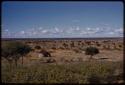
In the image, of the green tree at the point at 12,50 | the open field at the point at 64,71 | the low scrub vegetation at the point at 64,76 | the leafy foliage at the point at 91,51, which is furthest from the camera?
the leafy foliage at the point at 91,51

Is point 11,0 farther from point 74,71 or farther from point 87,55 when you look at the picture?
point 87,55

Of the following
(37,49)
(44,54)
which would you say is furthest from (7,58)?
(37,49)

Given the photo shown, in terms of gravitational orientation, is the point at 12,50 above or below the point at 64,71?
above

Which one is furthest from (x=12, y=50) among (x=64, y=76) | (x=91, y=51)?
(x=91, y=51)

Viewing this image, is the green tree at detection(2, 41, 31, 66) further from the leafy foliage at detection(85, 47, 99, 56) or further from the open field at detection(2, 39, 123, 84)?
the leafy foliage at detection(85, 47, 99, 56)

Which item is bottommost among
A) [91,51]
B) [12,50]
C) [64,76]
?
[91,51]

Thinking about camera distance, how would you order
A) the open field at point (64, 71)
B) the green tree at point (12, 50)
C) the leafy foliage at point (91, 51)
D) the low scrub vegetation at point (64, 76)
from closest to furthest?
the low scrub vegetation at point (64, 76)
the open field at point (64, 71)
the green tree at point (12, 50)
the leafy foliage at point (91, 51)

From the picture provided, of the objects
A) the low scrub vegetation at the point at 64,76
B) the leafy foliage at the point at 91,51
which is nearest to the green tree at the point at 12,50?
the low scrub vegetation at the point at 64,76

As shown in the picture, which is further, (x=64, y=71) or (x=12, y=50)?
(x=12, y=50)

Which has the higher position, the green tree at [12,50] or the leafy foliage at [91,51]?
the green tree at [12,50]

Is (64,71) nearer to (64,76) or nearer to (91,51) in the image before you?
(64,76)

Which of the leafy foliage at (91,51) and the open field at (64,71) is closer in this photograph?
the open field at (64,71)

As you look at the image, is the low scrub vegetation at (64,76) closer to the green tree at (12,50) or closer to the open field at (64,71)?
the open field at (64,71)

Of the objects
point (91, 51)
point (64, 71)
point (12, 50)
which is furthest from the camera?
point (91, 51)
